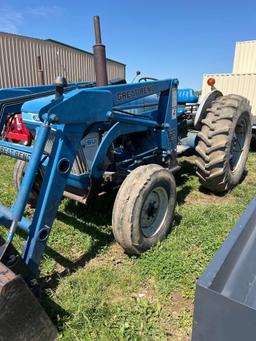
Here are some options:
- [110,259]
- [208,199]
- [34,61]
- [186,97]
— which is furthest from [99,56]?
[34,61]

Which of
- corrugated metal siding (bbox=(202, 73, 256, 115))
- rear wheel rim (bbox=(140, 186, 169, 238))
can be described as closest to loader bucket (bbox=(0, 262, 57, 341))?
rear wheel rim (bbox=(140, 186, 169, 238))

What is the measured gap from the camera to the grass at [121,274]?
2266 millimetres

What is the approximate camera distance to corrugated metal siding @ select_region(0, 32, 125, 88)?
13.5m

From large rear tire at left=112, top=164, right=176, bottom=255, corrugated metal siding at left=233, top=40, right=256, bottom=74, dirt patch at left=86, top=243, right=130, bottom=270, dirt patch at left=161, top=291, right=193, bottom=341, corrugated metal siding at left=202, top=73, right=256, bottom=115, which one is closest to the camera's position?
dirt patch at left=161, top=291, right=193, bottom=341

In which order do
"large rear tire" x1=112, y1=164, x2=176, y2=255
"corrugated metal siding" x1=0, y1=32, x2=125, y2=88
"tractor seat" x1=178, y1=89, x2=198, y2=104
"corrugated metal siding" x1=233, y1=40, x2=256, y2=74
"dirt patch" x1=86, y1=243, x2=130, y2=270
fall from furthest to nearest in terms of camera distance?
"corrugated metal siding" x1=0, y1=32, x2=125, y2=88 → "corrugated metal siding" x1=233, y1=40, x2=256, y2=74 → "tractor seat" x1=178, y1=89, x2=198, y2=104 → "dirt patch" x1=86, y1=243, x2=130, y2=270 → "large rear tire" x1=112, y1=164, x2=176, y2=255

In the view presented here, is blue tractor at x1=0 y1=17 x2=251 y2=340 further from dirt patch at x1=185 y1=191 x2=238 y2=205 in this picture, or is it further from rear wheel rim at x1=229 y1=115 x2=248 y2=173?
dirt patch at x1=185 y1=191 x2=238 y2=205

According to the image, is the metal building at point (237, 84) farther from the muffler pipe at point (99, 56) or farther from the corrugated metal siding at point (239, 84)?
the muffler pipe at point (99, 56)

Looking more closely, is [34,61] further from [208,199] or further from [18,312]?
[18,312]

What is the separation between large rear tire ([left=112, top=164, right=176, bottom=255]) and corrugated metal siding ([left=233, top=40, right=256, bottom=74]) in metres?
9.10

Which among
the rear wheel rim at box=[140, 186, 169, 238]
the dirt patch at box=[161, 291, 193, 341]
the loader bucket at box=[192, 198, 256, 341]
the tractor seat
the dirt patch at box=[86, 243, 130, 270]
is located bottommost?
the dirt patch at box=[161, 291, 193, 341]

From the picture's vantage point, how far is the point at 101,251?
3.17m

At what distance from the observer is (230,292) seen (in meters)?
1.53

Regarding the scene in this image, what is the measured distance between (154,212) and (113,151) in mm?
783

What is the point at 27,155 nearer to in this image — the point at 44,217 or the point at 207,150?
the point at 44,217
